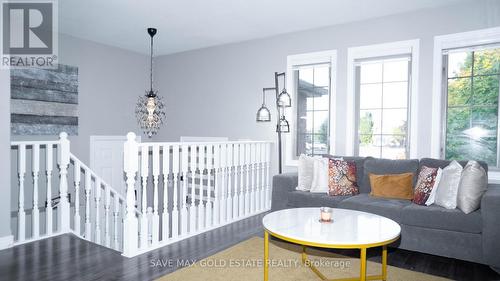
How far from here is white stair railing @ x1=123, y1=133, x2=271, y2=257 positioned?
9.61 ft

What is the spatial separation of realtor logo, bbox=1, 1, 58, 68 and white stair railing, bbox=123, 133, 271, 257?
6.83 ft

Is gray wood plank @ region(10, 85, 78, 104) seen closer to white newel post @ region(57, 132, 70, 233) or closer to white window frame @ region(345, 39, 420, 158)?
white newel post @ region(57, 132, 70, 233)

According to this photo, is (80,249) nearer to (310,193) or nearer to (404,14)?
(310,193)

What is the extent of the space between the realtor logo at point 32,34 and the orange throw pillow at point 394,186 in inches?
166

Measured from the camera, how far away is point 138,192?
575 centimetres

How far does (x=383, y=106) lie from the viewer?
4270 mm

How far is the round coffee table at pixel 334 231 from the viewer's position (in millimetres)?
1901

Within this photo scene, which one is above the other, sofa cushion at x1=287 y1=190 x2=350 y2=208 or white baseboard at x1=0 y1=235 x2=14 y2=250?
sofa cushion at x1=287 y1=190 x2=350 y2=208

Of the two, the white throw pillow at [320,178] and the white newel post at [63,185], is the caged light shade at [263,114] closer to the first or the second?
the white throw pillow at [320,178]

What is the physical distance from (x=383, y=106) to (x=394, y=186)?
1270 millimetres

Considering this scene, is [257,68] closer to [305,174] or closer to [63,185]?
[305,174]

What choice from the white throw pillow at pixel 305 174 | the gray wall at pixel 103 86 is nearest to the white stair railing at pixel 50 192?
the gray wall at pixel 103 86

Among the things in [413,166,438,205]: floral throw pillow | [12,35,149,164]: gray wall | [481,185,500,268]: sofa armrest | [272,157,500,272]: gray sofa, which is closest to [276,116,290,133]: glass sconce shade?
[272,157,500,272]: gray sofa

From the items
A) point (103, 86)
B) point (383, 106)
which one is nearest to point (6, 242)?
point (103, 86)
